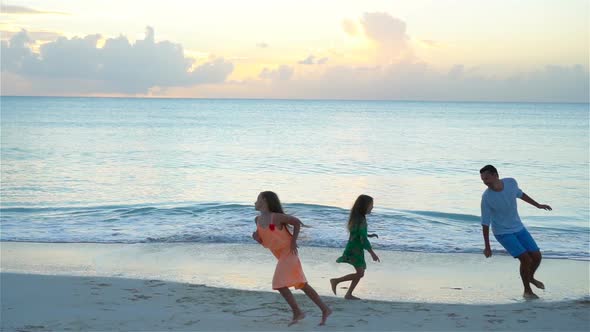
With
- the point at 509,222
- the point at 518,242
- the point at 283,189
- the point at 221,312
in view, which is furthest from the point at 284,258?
the point at 283,189

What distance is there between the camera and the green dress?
810 centimetres

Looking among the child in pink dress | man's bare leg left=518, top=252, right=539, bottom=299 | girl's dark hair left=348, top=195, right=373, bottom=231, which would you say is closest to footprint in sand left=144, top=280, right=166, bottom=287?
the child in pink dress

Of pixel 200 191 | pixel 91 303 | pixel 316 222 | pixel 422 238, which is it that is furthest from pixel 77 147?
pixel 91 303

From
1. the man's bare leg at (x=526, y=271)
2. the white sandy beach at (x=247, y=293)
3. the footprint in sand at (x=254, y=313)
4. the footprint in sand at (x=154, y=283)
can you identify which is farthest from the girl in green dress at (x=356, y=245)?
the footprint in sand at (x=154, y=283)

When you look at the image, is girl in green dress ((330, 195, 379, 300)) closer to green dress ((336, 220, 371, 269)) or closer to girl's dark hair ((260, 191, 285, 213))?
green dress ((336, 220, 371, 269))

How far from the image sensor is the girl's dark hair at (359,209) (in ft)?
26.0

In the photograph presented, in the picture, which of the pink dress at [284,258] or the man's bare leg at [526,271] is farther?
the man's bare leg at [526,271]

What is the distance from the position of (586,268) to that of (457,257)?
1977 mm

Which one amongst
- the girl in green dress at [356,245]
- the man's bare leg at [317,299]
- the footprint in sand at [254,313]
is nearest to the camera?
the man's bare leg at [317,299]

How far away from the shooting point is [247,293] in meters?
8.14

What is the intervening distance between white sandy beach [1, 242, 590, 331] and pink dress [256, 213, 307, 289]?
1.52 ft

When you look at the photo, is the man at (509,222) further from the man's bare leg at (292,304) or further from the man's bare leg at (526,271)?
the man's bare leg at (292,304)

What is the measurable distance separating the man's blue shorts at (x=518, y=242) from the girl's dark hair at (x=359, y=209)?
1.79 metres

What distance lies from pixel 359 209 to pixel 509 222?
189 centimetres
